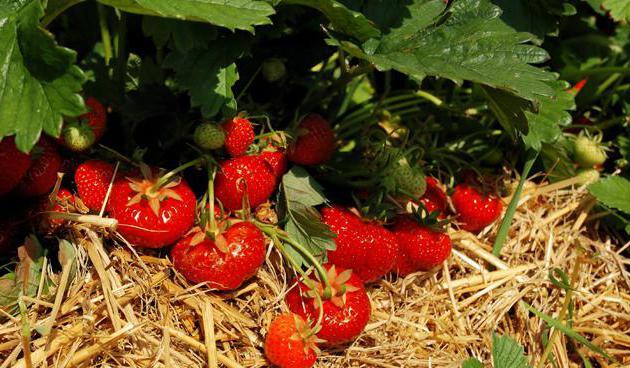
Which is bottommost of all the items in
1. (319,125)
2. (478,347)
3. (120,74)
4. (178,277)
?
(478,347)

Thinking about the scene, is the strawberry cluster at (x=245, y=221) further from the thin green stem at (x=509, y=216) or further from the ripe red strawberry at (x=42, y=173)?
the thin green stem at (x=509, y=216)

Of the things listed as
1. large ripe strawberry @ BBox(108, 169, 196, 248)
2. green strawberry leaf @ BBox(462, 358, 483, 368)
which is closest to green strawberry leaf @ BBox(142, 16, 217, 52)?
large ripe strawberry @ BBox(108, 169, 196, 248)

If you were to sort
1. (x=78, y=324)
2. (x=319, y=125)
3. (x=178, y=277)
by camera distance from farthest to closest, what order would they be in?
1. (x=319, y=125)
2. (x=178, y=277)
3. (x=78, y=324)

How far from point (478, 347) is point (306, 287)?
1.32ft

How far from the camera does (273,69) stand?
49.8 inches

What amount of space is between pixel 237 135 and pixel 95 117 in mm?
248

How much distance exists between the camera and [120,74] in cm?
123

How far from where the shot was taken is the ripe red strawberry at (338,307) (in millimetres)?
1127

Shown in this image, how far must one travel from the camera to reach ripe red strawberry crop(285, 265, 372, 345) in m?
1.13

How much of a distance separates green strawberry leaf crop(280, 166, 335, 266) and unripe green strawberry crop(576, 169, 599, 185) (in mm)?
677

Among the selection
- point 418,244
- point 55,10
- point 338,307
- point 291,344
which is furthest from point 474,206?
point 55,10

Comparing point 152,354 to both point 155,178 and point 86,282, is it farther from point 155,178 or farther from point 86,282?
point 155,178

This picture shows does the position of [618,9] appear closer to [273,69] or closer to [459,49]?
[459,49]

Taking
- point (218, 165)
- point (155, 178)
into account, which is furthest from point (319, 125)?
point (155, 178)
